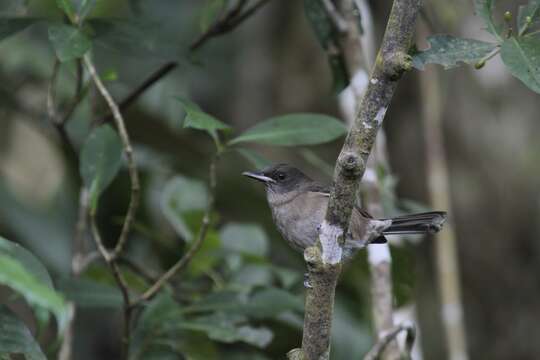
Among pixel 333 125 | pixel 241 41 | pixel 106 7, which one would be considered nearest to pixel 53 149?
pixel 106 7

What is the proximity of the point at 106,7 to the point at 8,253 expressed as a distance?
5053 millimetres

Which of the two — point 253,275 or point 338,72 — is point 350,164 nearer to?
point 338,72

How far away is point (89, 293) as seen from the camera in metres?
3.45

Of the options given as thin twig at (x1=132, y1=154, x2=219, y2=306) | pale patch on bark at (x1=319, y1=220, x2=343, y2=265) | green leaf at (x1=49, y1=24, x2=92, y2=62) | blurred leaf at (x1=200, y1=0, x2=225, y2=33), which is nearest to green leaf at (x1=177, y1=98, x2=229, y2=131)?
thin twig at (x1=132, y1=154, x2=219, y2=306)

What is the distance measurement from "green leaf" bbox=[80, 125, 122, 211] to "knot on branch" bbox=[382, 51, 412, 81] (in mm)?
1459

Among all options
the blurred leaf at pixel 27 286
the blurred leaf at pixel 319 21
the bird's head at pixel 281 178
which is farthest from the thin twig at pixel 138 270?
the blurred leaf at pixel 27 286

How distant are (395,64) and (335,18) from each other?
1561mm

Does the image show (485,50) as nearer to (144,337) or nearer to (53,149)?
(144,337)

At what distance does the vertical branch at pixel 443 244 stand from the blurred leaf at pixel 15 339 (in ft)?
9.65

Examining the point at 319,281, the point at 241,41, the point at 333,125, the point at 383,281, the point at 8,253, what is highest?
the point at 241,41

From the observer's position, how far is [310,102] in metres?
7.25

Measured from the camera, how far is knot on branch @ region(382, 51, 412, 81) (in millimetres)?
2150

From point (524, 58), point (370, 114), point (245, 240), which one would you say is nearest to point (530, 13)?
point (524, 58)

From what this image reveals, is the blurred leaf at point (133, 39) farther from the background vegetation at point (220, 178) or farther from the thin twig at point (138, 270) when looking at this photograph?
the thin twig at point (138, 270)
